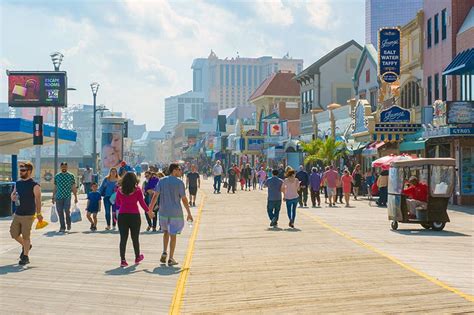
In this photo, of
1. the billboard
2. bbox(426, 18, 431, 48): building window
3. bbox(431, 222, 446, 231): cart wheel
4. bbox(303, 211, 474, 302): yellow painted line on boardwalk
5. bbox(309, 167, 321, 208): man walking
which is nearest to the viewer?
bbox(303, 211, 474, 302): yellow painted line on boardwalk

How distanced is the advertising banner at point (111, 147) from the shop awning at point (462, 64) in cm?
2068

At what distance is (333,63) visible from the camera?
71.1 m

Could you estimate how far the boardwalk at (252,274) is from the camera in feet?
32.1

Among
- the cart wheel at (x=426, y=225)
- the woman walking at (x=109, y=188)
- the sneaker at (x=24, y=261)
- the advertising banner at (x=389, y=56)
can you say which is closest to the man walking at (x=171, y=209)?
the sneaker at (x=24, y=261)

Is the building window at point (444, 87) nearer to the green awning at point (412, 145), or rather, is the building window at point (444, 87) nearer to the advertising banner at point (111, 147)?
the green awning at point (412, 145)

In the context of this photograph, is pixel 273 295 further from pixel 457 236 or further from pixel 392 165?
pixel 392 165

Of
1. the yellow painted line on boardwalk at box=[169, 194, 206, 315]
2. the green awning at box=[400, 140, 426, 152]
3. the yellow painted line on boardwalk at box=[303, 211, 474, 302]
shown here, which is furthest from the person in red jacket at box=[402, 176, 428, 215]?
the green awning at box=[400, 140, 426, 152]

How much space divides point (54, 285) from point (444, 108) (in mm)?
23919

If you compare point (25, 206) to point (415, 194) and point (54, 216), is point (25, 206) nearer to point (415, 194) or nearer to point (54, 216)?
point (54, 216)

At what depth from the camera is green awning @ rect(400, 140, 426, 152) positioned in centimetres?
3656

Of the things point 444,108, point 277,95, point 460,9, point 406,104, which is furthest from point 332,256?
point 277,95

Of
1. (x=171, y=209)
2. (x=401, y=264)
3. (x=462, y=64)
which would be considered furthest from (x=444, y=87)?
(x=171, y=209)

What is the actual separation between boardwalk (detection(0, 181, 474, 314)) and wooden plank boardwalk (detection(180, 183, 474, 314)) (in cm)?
1

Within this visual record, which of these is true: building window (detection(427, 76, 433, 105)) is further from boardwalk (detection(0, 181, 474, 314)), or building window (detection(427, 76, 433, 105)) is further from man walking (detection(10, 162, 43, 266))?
man walking (detection(10, 162, 43, 266))
